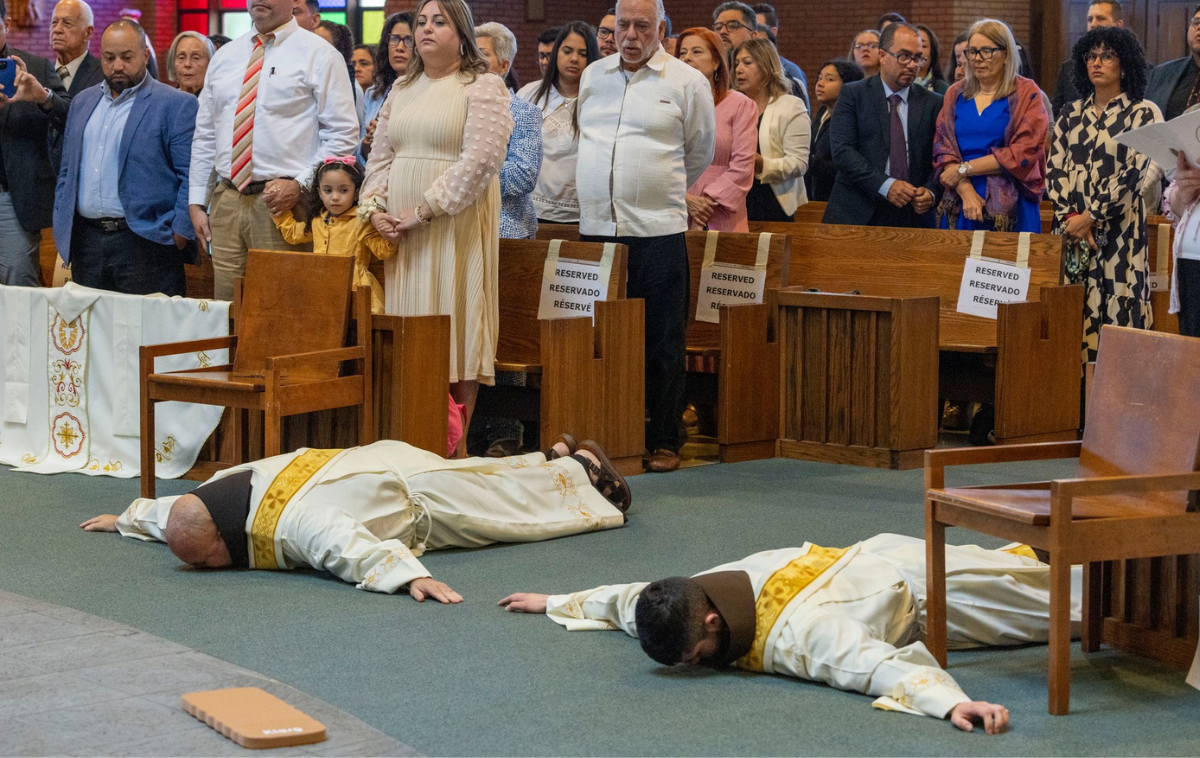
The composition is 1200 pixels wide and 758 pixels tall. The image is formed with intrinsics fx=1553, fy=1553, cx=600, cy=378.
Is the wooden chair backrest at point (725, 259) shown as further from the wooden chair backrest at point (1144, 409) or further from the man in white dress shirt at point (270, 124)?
the wooden chair backrest at point (1144, 409)

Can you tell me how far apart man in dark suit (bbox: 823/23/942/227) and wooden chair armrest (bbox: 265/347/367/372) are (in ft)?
9.10

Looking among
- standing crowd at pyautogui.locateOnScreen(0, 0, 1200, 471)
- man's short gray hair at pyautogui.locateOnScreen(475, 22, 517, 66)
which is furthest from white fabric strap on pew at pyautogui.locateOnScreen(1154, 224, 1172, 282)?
man's short gray hair at pyautogui.locateOnScreen(475, 22, 517, 66)

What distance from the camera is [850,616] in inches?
132

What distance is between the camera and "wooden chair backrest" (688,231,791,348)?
6.42 metres

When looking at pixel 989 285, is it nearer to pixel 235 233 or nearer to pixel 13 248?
pixel 235 233

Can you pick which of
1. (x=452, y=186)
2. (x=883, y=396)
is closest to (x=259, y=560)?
(x=452, y=186)

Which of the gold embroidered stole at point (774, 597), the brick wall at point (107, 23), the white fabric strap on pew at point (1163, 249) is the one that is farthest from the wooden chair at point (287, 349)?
the brick wall at point (107, 23)

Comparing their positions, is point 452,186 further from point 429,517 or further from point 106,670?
point 106,670

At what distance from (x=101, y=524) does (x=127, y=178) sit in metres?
2.04

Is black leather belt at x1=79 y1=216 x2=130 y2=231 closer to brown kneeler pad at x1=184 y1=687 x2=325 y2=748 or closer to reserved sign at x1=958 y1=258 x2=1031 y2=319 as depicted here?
reserved sign at x1=958 y1=258 x2=1031 y2=319

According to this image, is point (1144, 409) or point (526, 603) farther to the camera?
point (526, 603)

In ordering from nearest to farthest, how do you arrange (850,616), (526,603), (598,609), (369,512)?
(850,616)
(598,609)
(526,603)
(369,512)

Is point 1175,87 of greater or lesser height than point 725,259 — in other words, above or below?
above

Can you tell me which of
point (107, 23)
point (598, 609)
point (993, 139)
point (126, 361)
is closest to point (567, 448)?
point (598, 609)
